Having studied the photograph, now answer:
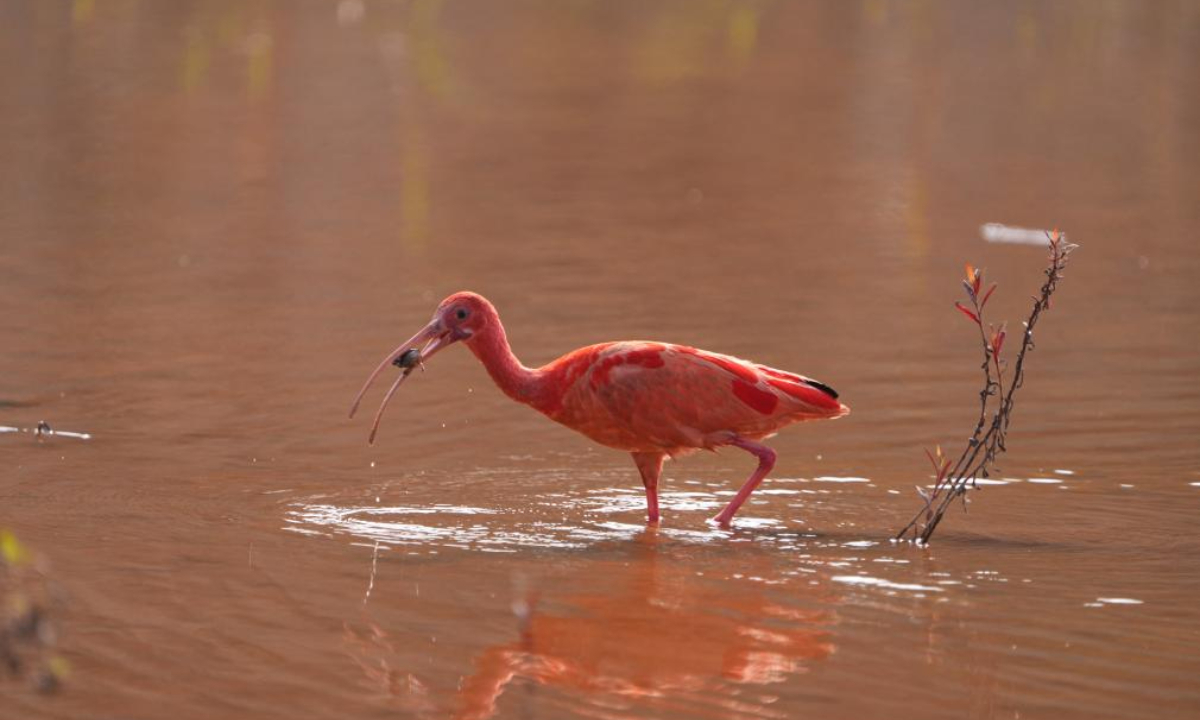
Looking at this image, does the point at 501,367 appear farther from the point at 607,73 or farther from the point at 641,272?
the point at 607,73

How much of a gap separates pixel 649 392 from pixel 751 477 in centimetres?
56

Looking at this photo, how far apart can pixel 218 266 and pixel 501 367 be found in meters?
6.27

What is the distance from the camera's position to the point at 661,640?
23.0ft

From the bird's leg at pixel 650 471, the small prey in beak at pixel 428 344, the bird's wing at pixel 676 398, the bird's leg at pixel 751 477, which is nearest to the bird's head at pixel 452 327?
the small prey in beak at pixel 428 344

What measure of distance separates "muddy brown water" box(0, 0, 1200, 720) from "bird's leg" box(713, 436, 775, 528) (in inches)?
4.4

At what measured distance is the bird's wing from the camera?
848 centimetres

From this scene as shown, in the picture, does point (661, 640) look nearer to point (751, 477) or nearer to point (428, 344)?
point (751, 477)

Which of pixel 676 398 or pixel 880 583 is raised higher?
pixel 676 398

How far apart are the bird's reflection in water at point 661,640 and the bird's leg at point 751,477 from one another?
39cm

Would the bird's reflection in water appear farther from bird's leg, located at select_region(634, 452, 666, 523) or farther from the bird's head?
the bird's head

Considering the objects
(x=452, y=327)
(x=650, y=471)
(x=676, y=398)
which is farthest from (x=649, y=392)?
(x=452, y=327)

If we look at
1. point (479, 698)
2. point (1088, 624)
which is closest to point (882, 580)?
point (1088, 624)

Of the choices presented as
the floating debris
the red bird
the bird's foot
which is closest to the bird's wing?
the red bird

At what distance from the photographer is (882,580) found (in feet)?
25.1
